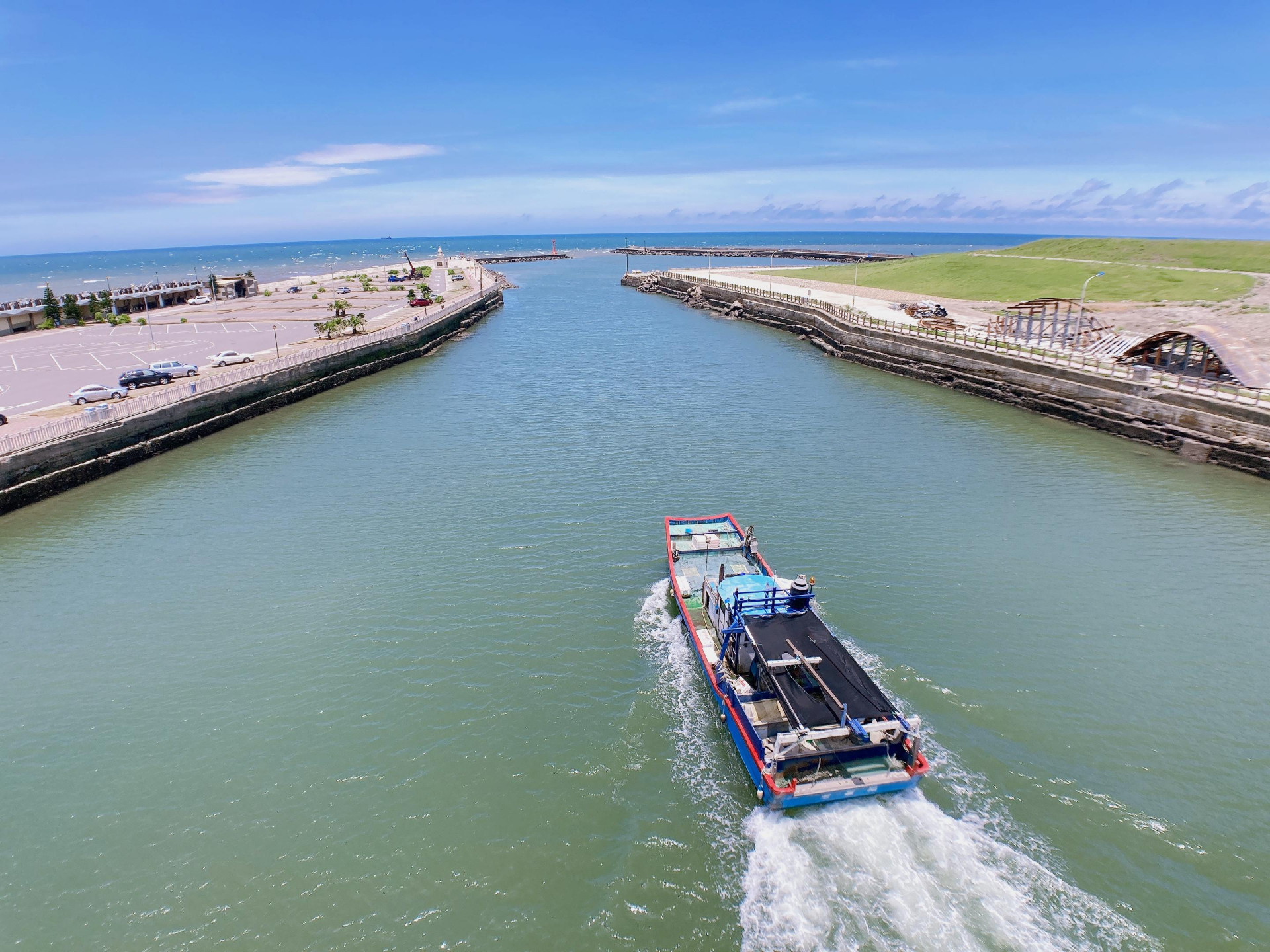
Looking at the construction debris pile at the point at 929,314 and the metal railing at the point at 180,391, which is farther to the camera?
the construction debris pile at the point at 929,314

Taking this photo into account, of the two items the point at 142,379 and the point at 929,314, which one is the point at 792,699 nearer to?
the point at 142,379

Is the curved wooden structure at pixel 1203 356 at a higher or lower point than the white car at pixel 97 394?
higher

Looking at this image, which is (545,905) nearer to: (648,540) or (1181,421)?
(648,540)

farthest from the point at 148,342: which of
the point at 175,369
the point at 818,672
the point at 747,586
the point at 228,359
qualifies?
the point at 818,672

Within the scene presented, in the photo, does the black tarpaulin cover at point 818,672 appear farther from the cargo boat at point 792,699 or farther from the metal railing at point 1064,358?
the metal railing at point 1064,358

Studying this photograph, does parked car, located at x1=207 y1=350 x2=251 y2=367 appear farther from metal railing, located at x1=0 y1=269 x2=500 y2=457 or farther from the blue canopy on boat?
the blue canopy on boat

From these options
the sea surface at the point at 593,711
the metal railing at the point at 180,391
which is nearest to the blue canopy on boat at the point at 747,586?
the sea surface at the point at 593,711
